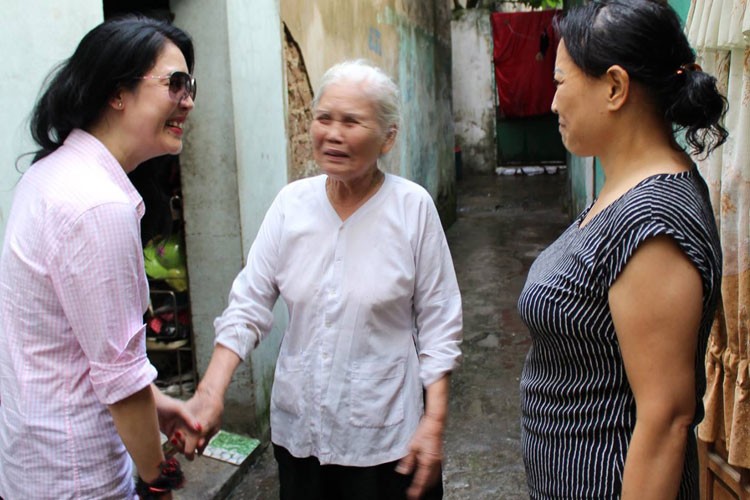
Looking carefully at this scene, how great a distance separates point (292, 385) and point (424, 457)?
18.0 inches

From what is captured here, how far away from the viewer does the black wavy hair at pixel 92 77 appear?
1549mm

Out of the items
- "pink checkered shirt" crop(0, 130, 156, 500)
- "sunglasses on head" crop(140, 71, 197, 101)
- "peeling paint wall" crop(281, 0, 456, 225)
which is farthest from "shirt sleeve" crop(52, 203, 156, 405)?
"peeling paint wall" crop(281, 0, 456, 225)

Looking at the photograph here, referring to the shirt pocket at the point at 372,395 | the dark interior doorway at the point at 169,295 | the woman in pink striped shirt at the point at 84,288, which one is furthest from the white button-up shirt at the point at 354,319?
the dark interior doorway at the point at 169,295

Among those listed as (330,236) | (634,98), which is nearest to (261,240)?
(330,236)

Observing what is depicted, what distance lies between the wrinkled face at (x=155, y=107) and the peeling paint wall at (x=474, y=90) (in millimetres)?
14617

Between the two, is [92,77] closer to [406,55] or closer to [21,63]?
[21,63]

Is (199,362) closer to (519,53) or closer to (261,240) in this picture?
(261,240)

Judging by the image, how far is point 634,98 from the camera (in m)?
1.47

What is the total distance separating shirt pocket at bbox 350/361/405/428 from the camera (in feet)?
6.91

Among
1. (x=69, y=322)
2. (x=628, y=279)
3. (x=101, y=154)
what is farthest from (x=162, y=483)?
(x=628, y=279)

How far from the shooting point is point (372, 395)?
2.12m

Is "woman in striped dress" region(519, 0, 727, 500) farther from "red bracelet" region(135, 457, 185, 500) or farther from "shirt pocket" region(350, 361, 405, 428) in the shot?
"red bracelet" region(135, 457, 185, 500)

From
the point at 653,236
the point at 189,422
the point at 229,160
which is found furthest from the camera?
the point at 229,160

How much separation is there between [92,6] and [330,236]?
1337mm
